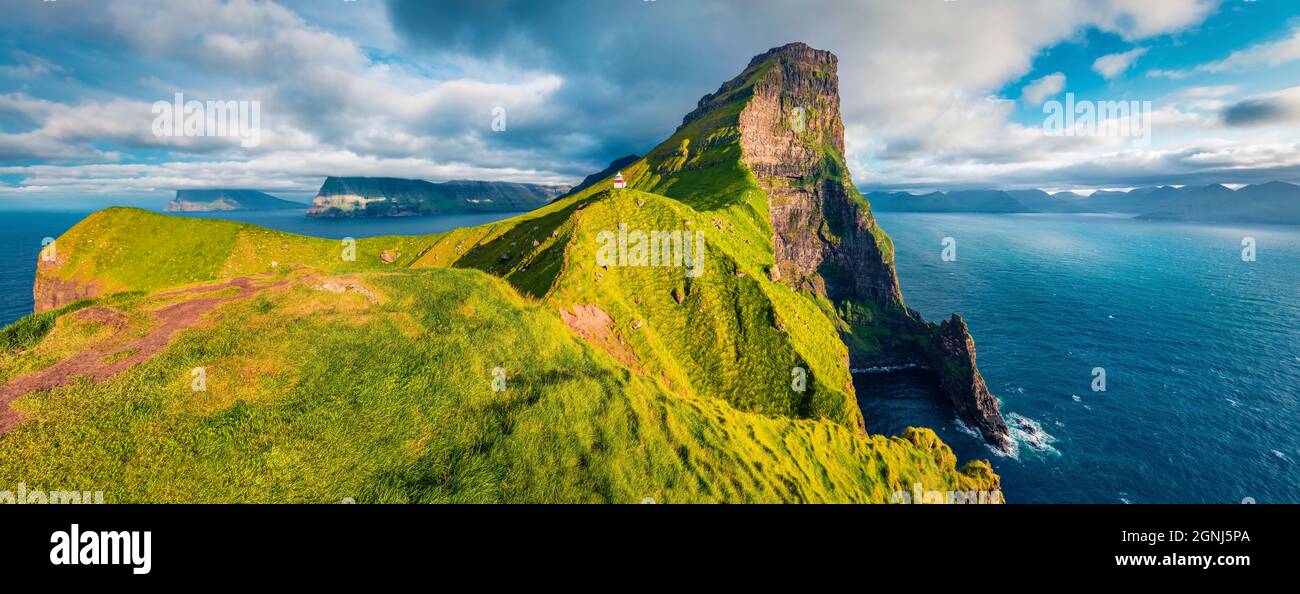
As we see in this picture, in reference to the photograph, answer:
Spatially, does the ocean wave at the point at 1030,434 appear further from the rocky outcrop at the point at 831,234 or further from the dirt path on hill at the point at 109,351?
the dirt path on hill at the point at 109,351

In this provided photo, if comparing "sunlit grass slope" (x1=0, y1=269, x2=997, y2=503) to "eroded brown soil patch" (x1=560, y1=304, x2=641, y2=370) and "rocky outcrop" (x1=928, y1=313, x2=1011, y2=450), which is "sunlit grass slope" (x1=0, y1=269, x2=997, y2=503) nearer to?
"eroded brown soil patch" (x1=560, y1=304, x2=641, y2=370)

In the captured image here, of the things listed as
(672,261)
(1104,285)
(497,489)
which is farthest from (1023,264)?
(497,489)

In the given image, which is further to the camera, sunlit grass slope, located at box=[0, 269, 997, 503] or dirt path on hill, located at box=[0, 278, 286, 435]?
dirt path on hill, located at box=[0, 278, 286, 435]

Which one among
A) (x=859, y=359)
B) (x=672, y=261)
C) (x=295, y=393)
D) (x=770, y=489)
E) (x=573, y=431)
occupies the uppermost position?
(x=672, y=261)

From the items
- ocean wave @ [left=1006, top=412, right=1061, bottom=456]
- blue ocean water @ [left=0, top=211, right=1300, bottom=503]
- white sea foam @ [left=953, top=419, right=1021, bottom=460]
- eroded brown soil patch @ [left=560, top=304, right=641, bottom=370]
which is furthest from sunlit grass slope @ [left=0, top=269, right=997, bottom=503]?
blue ocean water @ [left=0, top=211, right=1300, bottom=503]

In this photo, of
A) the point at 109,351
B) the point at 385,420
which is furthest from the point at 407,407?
the point at 109,351

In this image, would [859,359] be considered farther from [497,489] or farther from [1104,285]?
[1104,285]
